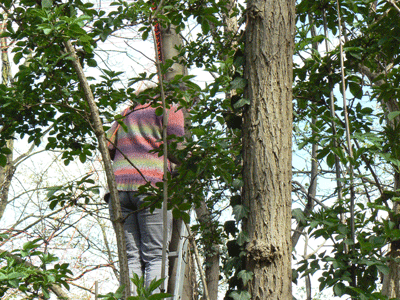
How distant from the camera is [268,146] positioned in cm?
210

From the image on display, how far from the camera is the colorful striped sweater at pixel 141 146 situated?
3.19 m

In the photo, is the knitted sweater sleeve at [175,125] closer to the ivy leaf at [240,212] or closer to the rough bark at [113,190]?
the rough bark at [113,190]

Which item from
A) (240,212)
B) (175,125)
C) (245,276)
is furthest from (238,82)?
(175,125)

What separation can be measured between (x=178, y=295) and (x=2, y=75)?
881 cm

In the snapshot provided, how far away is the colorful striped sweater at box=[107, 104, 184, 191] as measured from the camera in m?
3.19

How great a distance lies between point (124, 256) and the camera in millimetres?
2115

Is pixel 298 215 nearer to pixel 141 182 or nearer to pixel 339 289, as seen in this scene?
pixel 339 289

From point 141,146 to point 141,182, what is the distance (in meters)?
0.26

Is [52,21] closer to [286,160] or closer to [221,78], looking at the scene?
[221,78]

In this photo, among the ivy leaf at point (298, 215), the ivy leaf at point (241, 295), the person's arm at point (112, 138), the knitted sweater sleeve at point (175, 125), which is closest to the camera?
the ivy leaf at point (241, 295)

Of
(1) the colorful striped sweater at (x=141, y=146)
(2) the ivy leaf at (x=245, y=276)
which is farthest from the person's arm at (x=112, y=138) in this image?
(2) the ivy leaf at (x=245, y=276)

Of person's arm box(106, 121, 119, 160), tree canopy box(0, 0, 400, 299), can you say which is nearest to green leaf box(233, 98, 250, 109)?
tree canopy box(0, 0, 400, 299)

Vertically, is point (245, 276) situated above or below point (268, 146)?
below

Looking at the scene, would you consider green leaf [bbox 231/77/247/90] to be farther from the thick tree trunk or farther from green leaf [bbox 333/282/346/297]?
green leaf [bbox 333/282/346/297]
